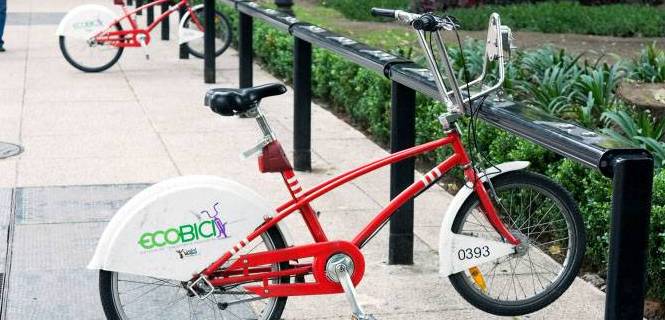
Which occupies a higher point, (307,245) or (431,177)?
(431,177)

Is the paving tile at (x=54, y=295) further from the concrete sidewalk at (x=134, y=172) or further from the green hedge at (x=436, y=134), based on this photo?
the green hedge at (x=436, y=134)

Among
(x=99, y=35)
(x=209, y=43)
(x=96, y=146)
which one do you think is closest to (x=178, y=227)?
(x=96, y=146)

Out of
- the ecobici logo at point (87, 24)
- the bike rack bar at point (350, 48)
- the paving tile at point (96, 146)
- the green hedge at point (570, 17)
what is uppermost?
the bike rack bar at point (350, 48)

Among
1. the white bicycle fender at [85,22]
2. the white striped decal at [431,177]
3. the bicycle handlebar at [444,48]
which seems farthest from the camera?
the white bicycle fender at [85,22]

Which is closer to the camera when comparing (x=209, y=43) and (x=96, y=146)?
(x=96, y=146)

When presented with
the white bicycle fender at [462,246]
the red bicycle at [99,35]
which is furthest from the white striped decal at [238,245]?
the red bicycle at [99,35]

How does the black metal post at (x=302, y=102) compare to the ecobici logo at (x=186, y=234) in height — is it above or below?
below

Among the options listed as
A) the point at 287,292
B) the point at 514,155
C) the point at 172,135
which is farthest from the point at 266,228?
the point at 172,135

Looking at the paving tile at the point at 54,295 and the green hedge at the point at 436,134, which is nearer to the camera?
the paving tile at the point at 54,295

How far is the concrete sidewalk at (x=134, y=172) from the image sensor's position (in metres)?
5.42

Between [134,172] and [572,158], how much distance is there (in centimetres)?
430

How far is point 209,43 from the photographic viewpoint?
11.7 meters

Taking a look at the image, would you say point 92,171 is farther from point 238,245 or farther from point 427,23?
point 427,23

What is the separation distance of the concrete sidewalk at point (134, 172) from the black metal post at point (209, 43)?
15cm
